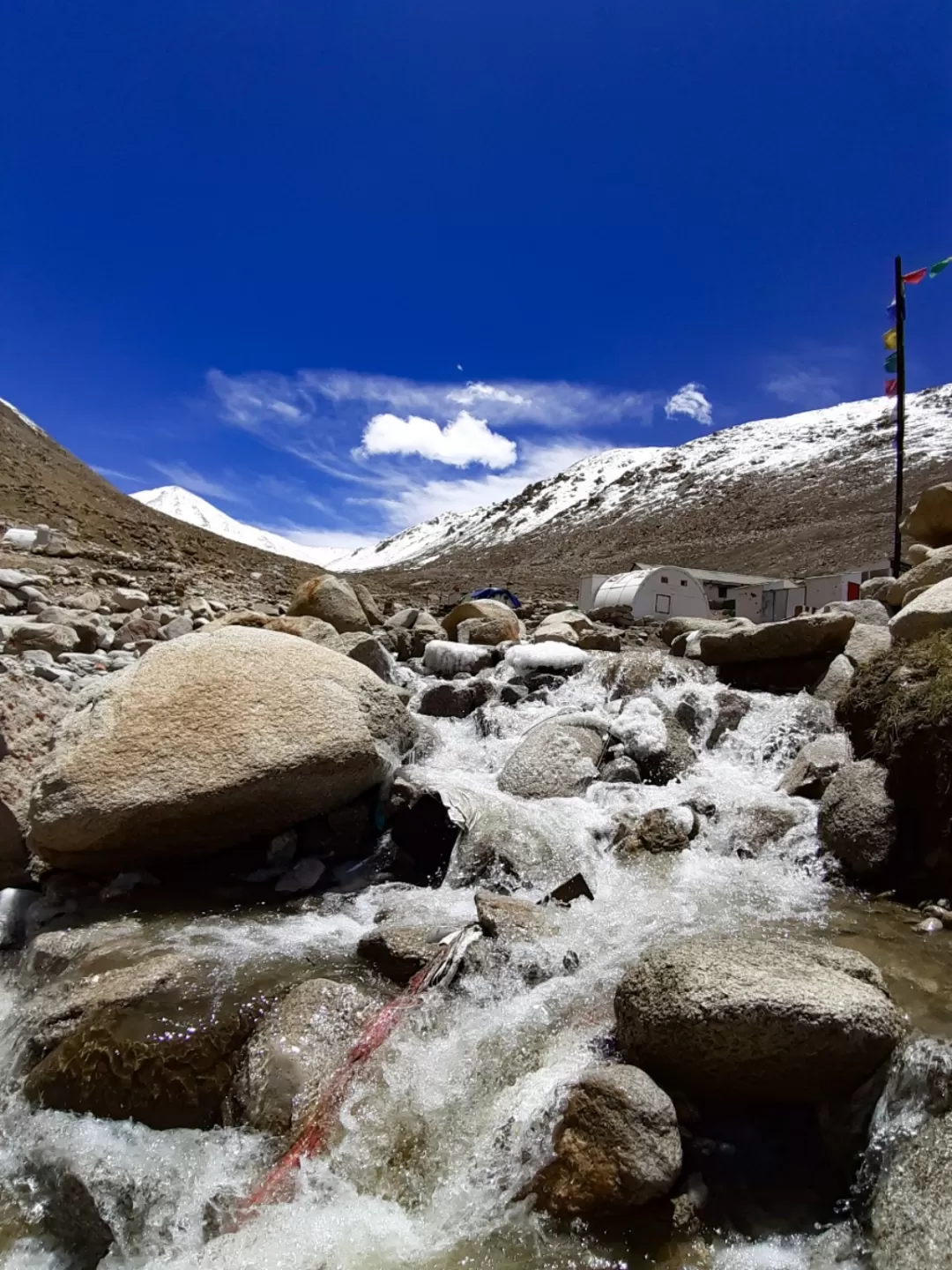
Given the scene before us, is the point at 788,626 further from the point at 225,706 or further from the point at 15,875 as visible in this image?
the point at 15,875

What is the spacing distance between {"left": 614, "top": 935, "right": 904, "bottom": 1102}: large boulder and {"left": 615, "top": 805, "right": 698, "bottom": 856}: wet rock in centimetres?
307

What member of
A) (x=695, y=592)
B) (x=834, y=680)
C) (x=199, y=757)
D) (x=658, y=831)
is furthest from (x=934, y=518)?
(x=199, y=757)

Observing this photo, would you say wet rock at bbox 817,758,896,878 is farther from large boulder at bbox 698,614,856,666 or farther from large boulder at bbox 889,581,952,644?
large boulder at bbox 698,614,856,666

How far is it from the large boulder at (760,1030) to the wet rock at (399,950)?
1.53 m

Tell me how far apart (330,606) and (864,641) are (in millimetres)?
9561

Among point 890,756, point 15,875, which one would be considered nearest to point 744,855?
point 890,756

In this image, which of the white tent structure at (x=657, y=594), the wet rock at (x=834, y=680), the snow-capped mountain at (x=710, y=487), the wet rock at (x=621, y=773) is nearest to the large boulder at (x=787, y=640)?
the wet rock at (x=834, y=680)

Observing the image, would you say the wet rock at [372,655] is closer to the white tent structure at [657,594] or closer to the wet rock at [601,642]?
the wet rock at [601,642]

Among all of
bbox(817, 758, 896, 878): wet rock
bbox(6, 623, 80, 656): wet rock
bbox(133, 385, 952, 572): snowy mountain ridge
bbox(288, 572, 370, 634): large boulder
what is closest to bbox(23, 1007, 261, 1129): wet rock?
bbox(817, 758, 896, 878): wet rock

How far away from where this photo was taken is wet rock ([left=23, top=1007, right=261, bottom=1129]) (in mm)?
3922

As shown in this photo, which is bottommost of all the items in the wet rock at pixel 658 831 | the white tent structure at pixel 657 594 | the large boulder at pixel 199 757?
the wet rock at pixel 658 831

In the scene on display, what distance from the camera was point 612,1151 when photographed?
10.4 feet

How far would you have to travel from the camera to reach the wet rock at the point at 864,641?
10.5m

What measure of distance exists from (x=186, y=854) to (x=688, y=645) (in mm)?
9329
